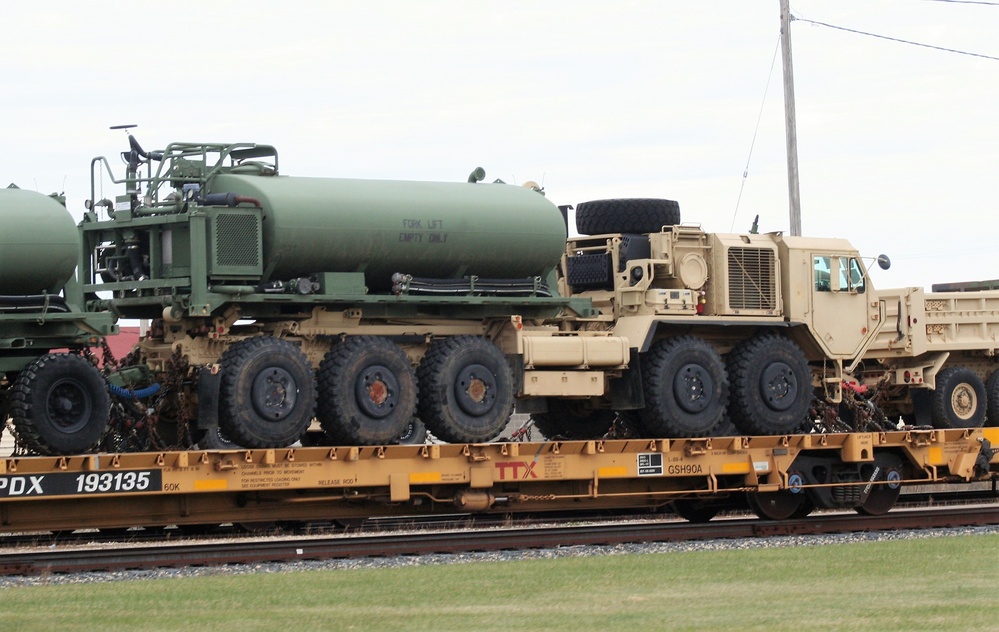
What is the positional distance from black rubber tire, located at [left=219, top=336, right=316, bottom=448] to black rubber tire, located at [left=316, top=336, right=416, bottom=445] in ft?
1.21

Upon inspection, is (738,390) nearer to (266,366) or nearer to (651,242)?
(651,242)

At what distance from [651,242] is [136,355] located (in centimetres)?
716

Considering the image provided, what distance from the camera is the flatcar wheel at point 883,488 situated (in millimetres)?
22750

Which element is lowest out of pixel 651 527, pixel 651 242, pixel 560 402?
pixel 651 527

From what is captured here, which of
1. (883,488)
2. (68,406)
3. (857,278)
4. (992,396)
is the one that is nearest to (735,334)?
(857,278)

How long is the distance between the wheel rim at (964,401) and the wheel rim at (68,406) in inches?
521

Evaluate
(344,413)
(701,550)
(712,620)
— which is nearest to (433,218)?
(344,413)

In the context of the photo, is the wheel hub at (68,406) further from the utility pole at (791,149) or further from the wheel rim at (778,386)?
the utility pole at (791,149)

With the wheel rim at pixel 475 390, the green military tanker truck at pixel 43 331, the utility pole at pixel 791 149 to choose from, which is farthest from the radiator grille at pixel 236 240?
the utility pole at pixel 791 149

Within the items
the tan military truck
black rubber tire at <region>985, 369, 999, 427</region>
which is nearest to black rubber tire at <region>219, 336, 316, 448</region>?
the tan military truck

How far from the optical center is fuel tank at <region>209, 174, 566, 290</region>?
18.1 meters

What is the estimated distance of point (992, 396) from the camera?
81.5 feet

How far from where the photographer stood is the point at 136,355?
18.6m

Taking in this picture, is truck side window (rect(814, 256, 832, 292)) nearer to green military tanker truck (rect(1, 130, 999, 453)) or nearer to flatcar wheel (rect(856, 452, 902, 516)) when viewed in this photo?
green military tanker truck (rect(1, 130, 999, 453))
